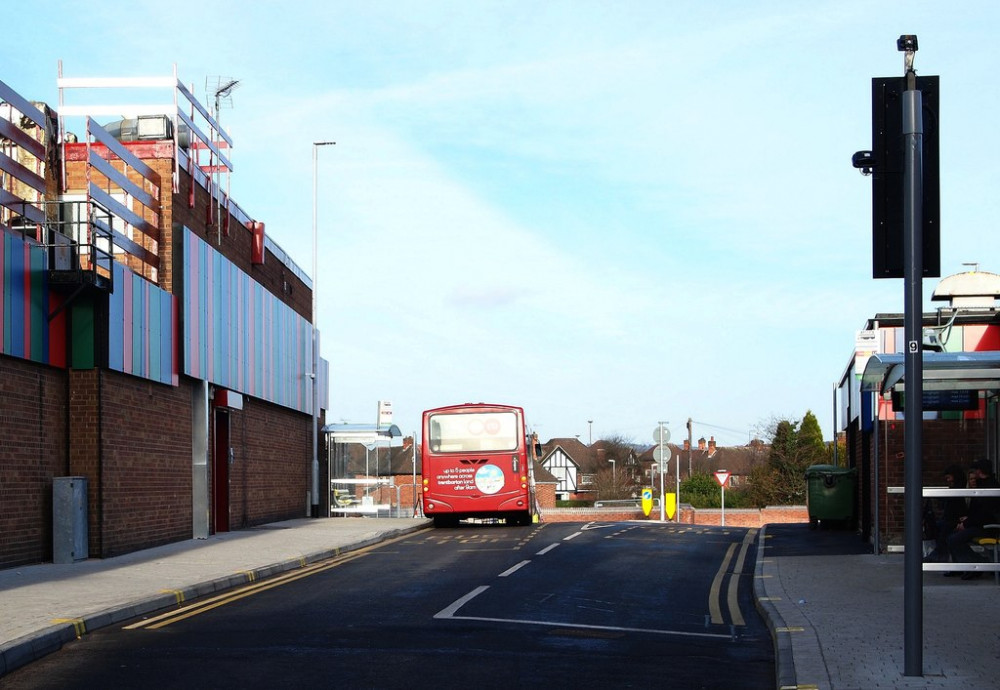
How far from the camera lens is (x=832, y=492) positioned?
86.7 feet

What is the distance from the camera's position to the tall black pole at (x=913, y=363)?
827 cm

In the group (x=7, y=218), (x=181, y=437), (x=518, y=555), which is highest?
(x=7, y=218)

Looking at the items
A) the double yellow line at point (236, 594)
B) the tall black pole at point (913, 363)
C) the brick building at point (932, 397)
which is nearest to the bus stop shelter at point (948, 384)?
the brick building at point (932, 397)

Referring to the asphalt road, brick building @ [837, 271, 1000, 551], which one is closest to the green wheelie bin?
brick building @ [837, 271, 1000, 551]

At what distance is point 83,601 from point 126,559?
6295 millimetres

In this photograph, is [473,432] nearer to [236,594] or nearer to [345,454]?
[345,454]

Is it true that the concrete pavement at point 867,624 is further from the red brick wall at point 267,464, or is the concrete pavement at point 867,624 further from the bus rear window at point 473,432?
the red brick wall at point 267,464

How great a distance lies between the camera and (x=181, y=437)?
24.2 metres

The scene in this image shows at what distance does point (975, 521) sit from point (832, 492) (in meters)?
11.4

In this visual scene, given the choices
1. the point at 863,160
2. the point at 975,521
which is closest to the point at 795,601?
the point at 975,521

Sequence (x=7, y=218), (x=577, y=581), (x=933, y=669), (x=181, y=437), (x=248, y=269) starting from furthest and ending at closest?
(x=248, y=269)
(x=181, y=437)
(x=7, y=218)
(x=577, y=581)
(x=933, y=669)

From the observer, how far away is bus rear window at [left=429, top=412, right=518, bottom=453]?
97.7 feet

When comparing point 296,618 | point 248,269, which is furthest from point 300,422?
point 296,618

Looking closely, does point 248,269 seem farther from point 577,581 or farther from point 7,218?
point 577,581
